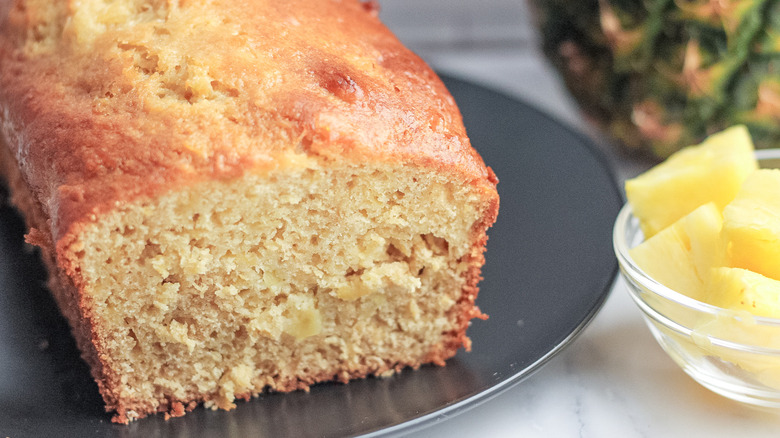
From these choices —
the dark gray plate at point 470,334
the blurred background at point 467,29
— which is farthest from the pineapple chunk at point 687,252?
the blurred background at point 467,29

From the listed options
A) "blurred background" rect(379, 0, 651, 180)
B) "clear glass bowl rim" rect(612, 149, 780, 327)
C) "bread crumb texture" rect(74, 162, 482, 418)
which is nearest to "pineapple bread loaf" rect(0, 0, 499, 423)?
"bread crumb texture" rect(74, 162, 482, 418)

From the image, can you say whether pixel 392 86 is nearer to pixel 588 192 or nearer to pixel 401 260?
pixel 401 260

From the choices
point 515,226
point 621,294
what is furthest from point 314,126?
point 621,294

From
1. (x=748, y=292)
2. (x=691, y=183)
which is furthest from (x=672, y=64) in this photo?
(x=748, y=292)

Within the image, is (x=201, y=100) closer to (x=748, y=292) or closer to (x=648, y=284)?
(x=648, y=284)

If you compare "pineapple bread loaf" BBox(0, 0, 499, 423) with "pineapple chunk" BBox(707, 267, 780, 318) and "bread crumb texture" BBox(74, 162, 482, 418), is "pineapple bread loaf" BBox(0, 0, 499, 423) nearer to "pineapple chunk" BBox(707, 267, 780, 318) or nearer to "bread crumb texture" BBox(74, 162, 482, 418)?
"bread crumb texture" BBox(74, 162, 482, 418)
